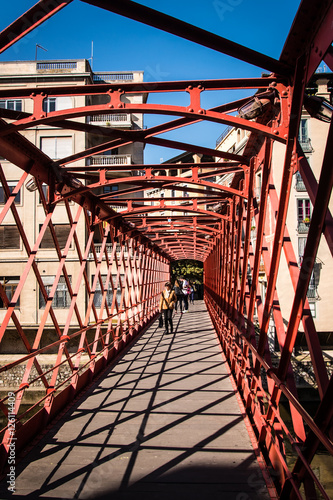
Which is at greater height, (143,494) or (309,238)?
(309,238)

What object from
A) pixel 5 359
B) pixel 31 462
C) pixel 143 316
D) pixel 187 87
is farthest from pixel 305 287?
pixel 5 359

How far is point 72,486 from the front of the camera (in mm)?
4062

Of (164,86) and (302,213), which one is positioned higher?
(302,213)

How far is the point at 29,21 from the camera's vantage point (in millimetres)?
3922

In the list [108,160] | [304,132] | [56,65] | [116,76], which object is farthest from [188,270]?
[56,65]

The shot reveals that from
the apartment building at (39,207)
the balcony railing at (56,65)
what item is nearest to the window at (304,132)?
the apartment building at (39,207)

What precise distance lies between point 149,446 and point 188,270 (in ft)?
131

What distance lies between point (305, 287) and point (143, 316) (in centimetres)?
1409

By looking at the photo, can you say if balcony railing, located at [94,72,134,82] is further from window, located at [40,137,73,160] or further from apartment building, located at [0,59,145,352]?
window, located at [40,137,73,160]

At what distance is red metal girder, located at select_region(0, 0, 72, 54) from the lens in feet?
12.7

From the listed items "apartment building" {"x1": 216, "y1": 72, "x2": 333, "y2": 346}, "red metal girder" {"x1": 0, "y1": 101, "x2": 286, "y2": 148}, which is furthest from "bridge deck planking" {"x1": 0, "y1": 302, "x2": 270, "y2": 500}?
"apartment building" {"x1": 216, "y1": 72, "x2": 333, "y2": 346}

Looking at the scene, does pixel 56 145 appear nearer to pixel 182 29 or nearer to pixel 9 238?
pixel 9 238

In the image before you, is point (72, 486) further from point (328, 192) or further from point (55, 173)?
point (55, 173)

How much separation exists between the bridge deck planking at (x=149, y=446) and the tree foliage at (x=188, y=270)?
36.5 meters
